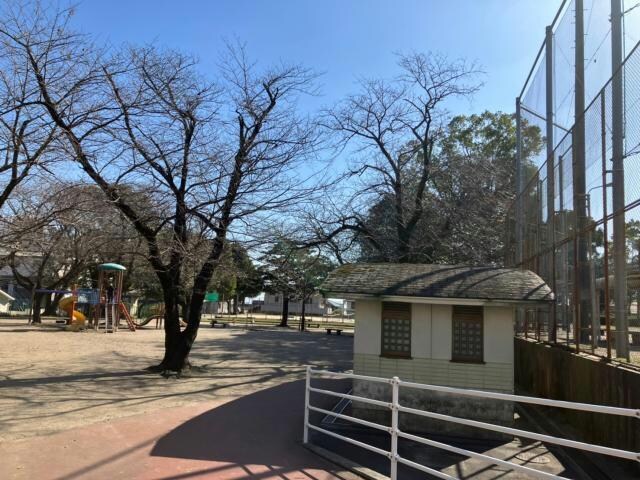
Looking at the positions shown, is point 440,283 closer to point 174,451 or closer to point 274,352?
point 174,451

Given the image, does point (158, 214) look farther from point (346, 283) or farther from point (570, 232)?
point (570, 232)

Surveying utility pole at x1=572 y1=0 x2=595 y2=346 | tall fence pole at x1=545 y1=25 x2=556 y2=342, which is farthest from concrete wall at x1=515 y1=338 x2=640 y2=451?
tall fence pole at x1=545 y1=25 x2=556 y2=342

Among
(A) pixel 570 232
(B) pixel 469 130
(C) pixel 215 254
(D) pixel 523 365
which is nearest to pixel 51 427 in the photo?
(C) pixel 215 254

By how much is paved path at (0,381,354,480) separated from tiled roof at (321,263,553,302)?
278 cm

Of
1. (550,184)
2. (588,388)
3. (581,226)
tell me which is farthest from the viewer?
(550,184)

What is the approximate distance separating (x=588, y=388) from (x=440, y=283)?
3.36 meters

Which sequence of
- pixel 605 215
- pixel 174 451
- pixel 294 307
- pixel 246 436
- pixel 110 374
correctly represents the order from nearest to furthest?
pixel 174 451
pixel 605 215
pixel 246 436
pixel 110 374
pixel 294 307

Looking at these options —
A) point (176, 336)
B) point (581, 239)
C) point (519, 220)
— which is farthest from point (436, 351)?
point (519, 220)

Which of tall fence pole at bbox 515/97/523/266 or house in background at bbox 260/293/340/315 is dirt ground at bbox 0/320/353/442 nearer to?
tall fence pole at bbox 515/97/523/266

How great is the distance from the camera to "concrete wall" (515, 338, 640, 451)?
7027 millimetres

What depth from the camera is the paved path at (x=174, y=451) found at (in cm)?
648

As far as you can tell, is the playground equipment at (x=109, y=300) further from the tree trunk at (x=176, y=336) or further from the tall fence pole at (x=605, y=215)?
the tall fence pole at (x=605, y=215)

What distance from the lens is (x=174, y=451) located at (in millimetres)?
7441

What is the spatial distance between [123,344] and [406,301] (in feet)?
53.1
